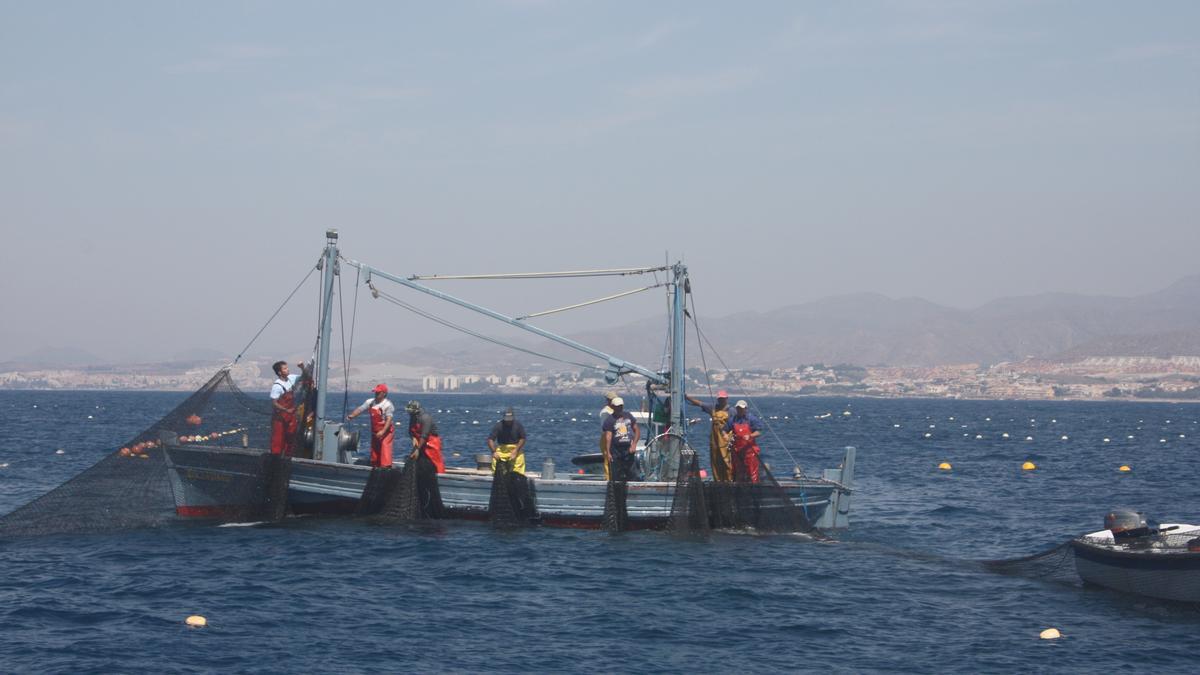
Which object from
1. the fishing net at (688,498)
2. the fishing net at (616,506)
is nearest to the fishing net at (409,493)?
the fishing net at (616,506)

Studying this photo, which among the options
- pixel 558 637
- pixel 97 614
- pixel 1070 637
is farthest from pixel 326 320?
pixel 1070 637

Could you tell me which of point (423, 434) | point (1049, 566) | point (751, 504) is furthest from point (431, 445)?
point (1049, 566)

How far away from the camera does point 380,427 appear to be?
24375mm

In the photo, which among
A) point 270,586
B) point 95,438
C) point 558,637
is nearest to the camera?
Result: point 558,637

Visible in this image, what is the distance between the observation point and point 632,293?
2702 centimetres

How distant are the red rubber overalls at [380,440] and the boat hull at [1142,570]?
12.5 m

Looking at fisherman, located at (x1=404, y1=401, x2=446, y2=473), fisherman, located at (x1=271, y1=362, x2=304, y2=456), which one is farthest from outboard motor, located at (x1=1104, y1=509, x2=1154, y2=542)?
fisherman, located at (x1=271, y1=362, x2=304, y2=456)

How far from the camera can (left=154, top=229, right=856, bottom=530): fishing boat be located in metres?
24.2

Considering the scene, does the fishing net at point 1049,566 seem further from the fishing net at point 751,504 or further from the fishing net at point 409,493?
the fishing net at point 409,493

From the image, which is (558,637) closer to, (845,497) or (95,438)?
(845,497)

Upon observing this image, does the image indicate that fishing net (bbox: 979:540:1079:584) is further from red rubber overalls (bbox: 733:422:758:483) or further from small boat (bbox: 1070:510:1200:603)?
red rubber overalls (bbox: 733:422:758:483)

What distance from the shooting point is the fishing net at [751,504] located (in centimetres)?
2442

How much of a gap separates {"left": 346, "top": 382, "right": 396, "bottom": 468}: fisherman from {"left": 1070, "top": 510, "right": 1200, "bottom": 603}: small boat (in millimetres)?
12457

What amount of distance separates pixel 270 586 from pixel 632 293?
10.8 metres
